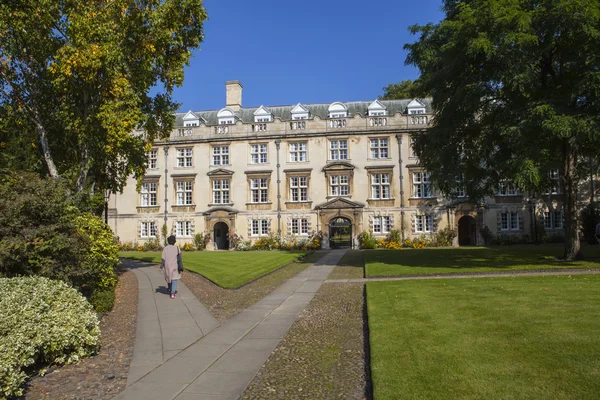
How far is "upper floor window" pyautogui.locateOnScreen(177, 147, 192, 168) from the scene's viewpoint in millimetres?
38656

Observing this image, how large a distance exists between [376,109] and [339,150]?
5.09 metres

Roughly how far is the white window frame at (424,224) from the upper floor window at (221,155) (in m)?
16.7

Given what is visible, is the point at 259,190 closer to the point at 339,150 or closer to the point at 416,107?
the point at 339,150

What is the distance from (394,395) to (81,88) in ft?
48.8

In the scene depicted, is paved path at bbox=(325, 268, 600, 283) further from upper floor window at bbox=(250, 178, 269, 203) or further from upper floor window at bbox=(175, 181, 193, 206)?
upper floor window at bbox=(175, 181, 193, 206)

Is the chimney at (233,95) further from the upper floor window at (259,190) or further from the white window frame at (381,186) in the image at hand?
the white window frame at (381,186)

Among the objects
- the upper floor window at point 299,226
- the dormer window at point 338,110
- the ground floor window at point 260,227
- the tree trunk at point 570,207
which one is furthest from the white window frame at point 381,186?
the tree trunk at point 570,207

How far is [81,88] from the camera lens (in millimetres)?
15328

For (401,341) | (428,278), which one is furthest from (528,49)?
(401,341)

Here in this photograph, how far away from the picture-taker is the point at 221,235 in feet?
130

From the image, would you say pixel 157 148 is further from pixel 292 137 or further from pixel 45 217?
pixel 45 217

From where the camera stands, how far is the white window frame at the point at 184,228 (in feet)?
124

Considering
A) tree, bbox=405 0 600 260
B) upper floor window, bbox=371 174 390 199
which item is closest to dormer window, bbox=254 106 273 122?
upper floor window, bbox=371 174 390 199

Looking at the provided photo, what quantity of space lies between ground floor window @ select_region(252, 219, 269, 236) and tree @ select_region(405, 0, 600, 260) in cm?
1945
